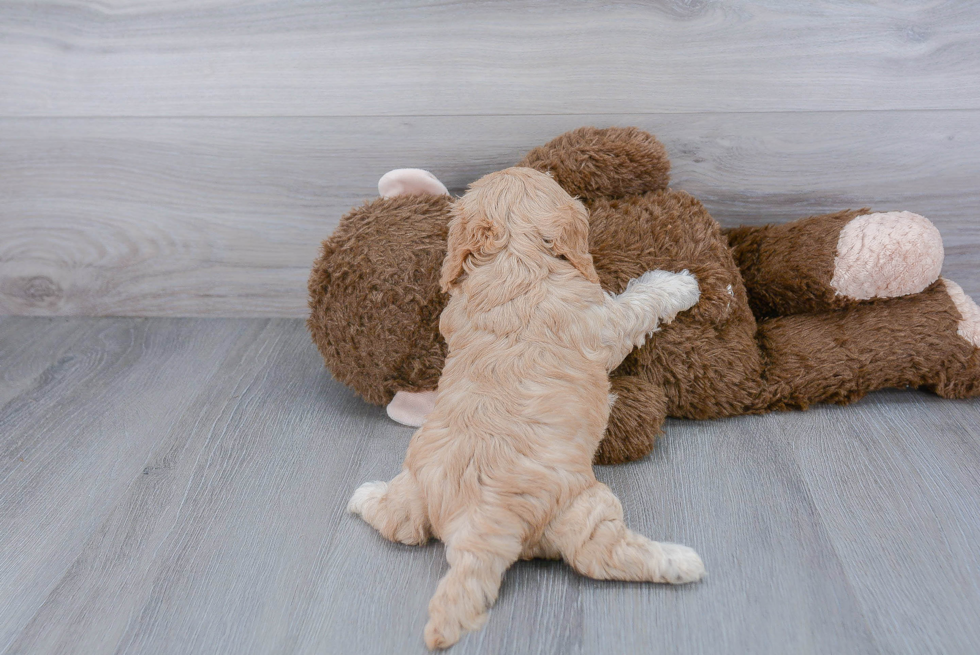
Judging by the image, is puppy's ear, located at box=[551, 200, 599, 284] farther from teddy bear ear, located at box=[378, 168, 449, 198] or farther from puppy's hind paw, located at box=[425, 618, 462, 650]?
puppy's hind paw, located at box=[425, 618, 462, 650]

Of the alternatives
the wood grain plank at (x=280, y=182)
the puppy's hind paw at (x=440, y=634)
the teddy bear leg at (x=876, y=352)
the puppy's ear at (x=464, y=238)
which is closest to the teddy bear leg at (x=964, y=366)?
the teddy bear leg at (x=876, y=352)

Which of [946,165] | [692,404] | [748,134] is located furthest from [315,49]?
[946,165]

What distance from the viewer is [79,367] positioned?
5.96 feet

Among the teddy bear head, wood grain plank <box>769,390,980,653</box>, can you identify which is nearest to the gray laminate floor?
wood grain plank <box>769,390,980,653</box>

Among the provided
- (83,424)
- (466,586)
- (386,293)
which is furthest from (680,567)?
(83,424)

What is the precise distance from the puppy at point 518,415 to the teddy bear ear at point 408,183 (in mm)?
218

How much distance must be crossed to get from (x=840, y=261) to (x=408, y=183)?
0.85 metres

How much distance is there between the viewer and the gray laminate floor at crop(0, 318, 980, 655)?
106cm

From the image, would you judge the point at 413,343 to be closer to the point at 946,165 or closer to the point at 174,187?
the point at 174,187

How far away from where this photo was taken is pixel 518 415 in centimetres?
114

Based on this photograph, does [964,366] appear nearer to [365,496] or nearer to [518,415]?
[518,415]

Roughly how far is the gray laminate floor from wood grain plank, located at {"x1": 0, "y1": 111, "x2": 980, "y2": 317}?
1.10ft

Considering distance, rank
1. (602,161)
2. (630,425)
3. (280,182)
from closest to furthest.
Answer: (630,425) < (602,161) < (280,182)

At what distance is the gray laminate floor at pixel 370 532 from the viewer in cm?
106
